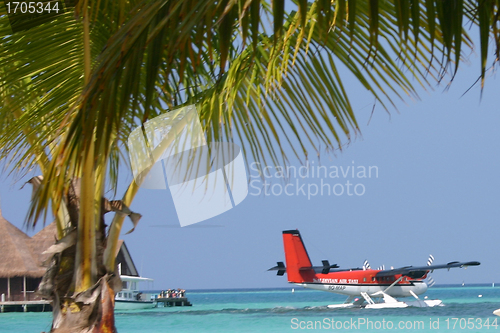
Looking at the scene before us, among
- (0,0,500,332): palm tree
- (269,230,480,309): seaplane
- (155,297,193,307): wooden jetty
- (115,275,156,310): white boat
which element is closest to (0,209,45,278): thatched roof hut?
(115,275,156,310): white boat

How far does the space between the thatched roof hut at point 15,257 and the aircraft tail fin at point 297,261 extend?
457 inches

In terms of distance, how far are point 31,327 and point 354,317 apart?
42.8 feet

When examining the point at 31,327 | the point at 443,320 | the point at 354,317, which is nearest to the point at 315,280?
the point at 354,317

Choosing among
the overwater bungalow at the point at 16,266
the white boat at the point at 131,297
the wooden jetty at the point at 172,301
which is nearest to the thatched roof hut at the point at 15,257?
the overwater bungalow at the point at 16,266

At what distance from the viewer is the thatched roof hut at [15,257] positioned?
1019 inches

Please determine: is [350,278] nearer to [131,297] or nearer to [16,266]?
[131,297]

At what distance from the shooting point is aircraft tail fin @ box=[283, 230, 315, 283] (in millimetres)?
27562

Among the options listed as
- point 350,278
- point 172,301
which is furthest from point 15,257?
point 350,278

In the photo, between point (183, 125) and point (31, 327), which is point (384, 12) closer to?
point (183, 125)

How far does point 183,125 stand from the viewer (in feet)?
7.57

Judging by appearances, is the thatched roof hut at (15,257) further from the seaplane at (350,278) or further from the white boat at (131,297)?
the seaplane at (350,278)

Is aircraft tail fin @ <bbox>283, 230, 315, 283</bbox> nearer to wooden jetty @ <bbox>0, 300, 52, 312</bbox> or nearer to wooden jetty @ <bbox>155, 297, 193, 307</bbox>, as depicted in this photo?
wooden jetty @ <bbox>0, 300, 52, 312</bbox>

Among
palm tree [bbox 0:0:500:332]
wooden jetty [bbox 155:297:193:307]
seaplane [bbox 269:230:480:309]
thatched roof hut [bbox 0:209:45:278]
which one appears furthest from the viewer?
wooden jetty [bbox 155:297:193:307]

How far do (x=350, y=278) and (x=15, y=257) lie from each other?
629 inches
